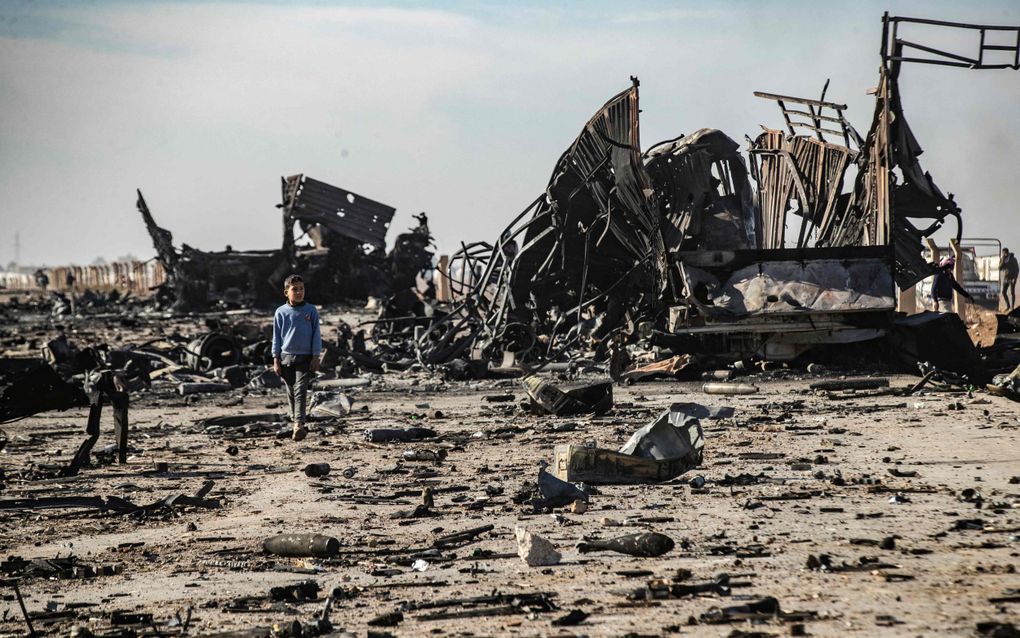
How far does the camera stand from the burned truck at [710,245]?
595 inches

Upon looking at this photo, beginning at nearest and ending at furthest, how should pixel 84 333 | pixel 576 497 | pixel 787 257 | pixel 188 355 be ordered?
pixel 576 497
pixel 787 257
pixel 188 355
pixel 84 333

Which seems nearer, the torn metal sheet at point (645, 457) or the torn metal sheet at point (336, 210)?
the torn metal sheet at point (645, 457)

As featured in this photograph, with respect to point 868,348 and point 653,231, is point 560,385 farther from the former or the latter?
point 653,231

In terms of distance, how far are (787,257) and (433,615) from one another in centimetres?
1163

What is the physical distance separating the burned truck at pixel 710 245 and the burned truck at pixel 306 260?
14.7m

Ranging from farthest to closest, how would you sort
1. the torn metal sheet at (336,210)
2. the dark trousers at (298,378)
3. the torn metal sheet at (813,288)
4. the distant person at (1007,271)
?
the torn metal sheet at (336,210), the distant person at (1007,271), the torn metal sheet at (813,288), the dark trousers at (298,378)

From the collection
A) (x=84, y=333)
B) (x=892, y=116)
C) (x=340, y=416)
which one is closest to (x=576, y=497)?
(x=340, y=416)

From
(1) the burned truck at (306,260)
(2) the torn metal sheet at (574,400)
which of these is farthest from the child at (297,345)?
(1) the burned truck at (306,260)

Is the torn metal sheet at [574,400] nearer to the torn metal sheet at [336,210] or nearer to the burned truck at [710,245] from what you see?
the burned truck at [710,245]

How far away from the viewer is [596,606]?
4.50 m

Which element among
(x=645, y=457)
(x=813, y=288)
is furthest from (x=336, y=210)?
(x=645, y=457)

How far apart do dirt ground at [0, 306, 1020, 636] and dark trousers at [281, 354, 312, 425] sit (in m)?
0.29

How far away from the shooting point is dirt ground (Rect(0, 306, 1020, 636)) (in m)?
4.45

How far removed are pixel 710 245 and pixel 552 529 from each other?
1295cm
